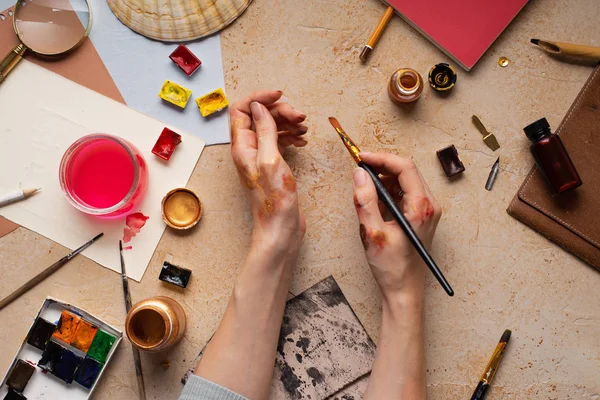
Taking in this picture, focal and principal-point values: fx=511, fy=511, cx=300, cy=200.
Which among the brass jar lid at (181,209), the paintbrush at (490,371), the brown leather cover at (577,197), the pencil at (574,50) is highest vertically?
the pencil at (574,50)

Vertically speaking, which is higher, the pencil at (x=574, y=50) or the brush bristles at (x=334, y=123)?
the pencil at (x=574, y=50)

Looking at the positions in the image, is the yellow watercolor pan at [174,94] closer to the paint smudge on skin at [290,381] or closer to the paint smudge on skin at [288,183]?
the paint smudge on skin at [288,183]

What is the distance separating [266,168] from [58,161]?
0.45 metres

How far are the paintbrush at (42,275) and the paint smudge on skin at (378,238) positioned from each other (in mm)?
551

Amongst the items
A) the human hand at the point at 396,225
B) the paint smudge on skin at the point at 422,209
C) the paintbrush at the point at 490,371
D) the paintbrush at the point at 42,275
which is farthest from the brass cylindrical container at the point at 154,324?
the paintbrush at the point at 490,371

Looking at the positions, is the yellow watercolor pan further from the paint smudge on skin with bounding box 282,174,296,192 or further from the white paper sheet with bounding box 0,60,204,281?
the paint smudge on skin with bounding box 282,174,296,192

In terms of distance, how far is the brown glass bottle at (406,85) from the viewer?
1.00 meters

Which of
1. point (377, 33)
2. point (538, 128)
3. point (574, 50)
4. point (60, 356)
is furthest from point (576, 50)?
point (60, 356)

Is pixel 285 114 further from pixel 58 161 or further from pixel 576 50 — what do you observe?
pixel 576 50

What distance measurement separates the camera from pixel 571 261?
40.9 inches

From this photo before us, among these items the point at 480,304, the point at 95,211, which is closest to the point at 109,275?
the point at 95,211

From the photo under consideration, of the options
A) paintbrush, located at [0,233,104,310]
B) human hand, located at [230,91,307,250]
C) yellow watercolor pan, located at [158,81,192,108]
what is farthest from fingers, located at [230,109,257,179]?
paintbrush, located at [0,233,104,310]

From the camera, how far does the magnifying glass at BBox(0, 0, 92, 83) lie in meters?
1.03

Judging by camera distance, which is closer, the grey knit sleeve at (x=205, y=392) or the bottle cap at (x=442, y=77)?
the grey knit sleeve at (x=205, y=392)
